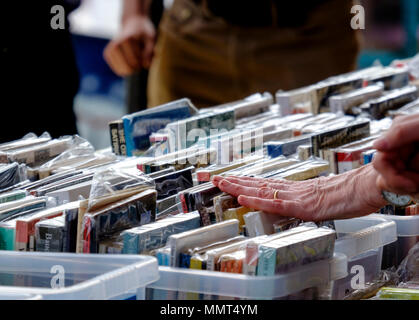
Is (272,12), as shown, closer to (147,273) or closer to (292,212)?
(292,212)

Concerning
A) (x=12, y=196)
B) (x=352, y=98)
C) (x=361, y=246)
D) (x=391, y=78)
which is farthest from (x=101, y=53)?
(x=361, y=246)

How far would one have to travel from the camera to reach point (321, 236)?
138 centimetres

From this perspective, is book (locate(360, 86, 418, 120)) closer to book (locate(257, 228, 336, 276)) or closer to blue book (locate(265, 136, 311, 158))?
blue book (locate(265, 136, 311, 158))

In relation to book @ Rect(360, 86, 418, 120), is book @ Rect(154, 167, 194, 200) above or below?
below

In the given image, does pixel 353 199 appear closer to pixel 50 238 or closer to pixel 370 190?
pixel 370 190

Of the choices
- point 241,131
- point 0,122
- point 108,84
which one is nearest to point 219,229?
point 241,131

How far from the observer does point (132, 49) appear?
370cm

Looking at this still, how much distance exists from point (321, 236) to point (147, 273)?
329 millimetres

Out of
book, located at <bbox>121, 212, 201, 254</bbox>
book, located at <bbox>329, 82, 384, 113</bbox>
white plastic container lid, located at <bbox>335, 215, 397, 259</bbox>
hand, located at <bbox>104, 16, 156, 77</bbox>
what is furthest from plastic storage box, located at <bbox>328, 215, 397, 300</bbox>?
hand, located at <bbox>104, 16, 156, 77</bbox>

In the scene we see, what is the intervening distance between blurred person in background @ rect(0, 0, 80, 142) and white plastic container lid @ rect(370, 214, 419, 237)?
180 cm

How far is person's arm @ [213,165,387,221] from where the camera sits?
61.1 inches

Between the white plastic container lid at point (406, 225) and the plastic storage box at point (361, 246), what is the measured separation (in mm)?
57

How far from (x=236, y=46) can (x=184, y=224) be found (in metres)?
2.48

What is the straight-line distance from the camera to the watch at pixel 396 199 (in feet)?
5.06
